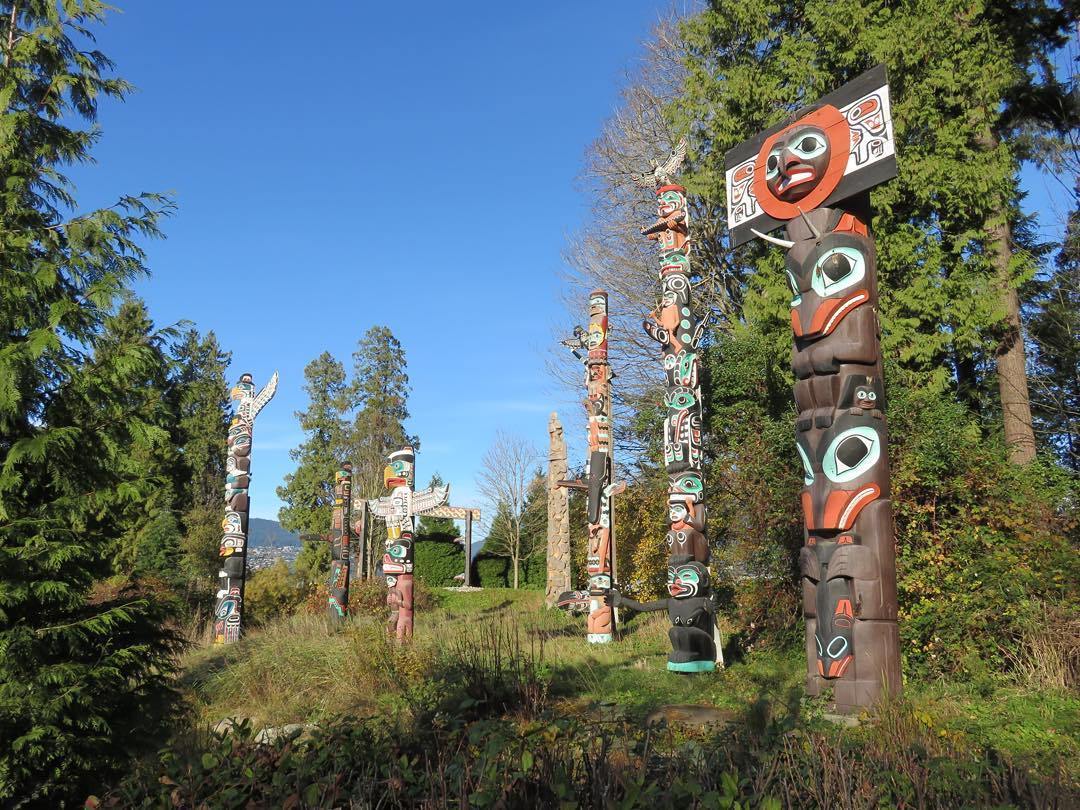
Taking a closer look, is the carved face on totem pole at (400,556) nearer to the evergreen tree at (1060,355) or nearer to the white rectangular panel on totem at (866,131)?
the white rectangular panel on totem at (866,131)

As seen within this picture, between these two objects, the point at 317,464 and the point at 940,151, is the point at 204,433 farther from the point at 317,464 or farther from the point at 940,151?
the point at 940,151

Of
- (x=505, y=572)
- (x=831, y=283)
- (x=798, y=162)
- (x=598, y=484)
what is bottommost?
(x=505, y=572)

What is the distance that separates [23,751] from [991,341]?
45.6ft

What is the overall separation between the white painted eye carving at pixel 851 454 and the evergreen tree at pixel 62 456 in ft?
19.4

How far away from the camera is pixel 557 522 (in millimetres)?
20469

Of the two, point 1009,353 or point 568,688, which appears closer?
point 568,688

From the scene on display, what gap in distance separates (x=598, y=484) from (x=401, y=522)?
3.50 metres

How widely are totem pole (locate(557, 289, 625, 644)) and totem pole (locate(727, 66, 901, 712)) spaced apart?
6.16 m

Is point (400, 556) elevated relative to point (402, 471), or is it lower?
lower

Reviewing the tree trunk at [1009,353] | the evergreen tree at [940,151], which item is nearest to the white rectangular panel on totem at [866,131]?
the evergreen tree at [940,151]

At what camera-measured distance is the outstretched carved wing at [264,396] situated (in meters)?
17.1

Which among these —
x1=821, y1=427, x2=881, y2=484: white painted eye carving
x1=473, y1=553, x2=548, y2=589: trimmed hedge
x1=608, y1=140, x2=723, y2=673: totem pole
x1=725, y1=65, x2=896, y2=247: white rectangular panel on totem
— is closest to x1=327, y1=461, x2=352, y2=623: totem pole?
x1=608, y1=140, x2=723, y2=673: totem pole

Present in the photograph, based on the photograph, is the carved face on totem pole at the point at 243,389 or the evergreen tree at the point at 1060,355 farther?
the carved face on totem pole at the point at 243,389

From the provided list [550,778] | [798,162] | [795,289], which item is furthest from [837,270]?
[550,778]
